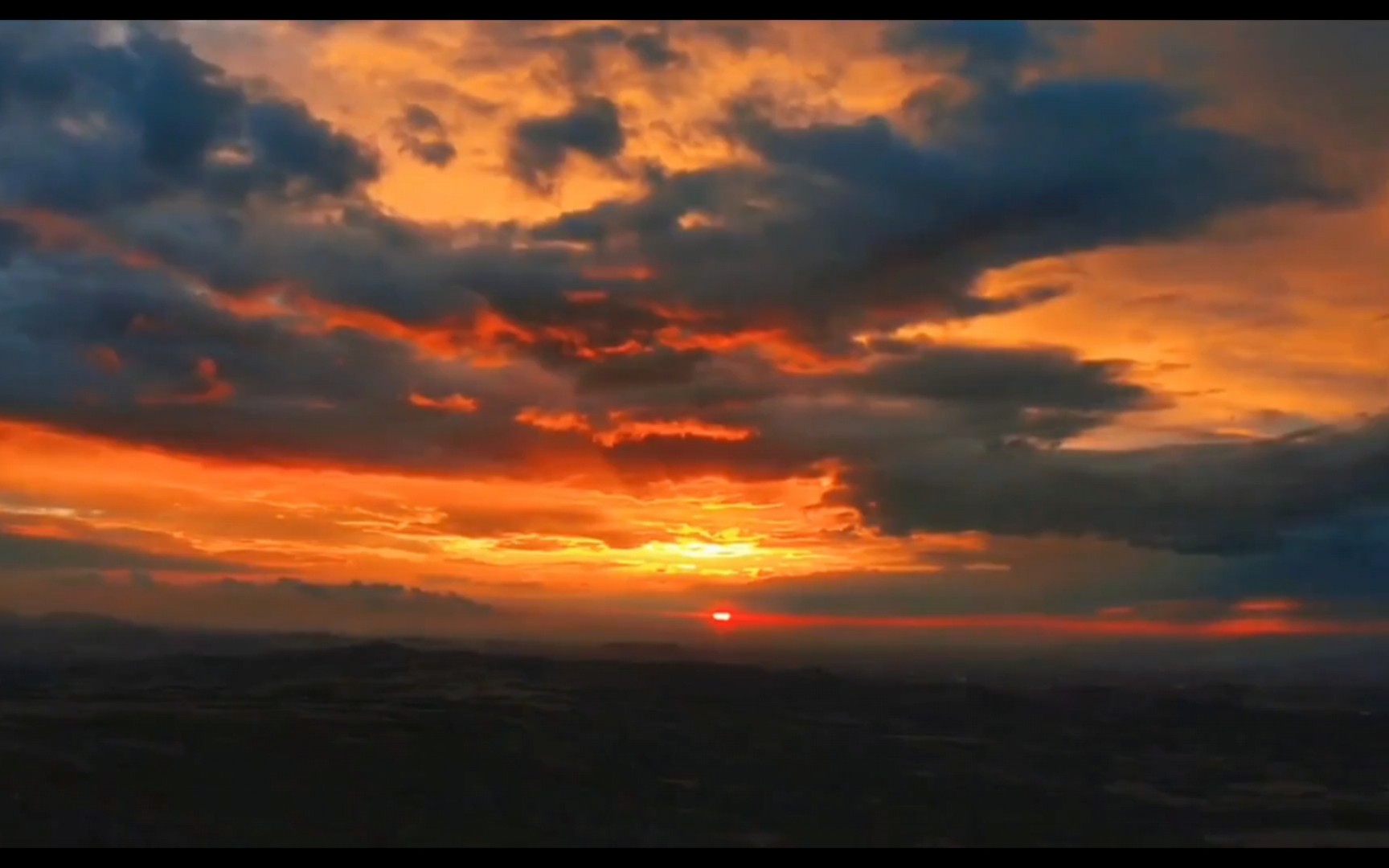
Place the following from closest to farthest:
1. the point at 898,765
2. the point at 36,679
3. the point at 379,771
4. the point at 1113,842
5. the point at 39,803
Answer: the point at 1113,842 < the point at 39,803 < the point at 379,771 < the point at 898,765 < the point at 36,679

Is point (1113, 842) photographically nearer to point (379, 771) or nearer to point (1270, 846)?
point (1270, 846)

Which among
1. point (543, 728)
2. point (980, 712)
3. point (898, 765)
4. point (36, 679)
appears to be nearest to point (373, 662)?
point (36, 679)

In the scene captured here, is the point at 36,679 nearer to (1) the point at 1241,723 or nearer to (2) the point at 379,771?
(2) the point at 379,771

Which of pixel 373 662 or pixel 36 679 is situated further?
pixel 373 662

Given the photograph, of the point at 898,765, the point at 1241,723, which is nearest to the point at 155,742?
the point at 898,765

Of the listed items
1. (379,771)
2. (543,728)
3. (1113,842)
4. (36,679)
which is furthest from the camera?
(36,679)
